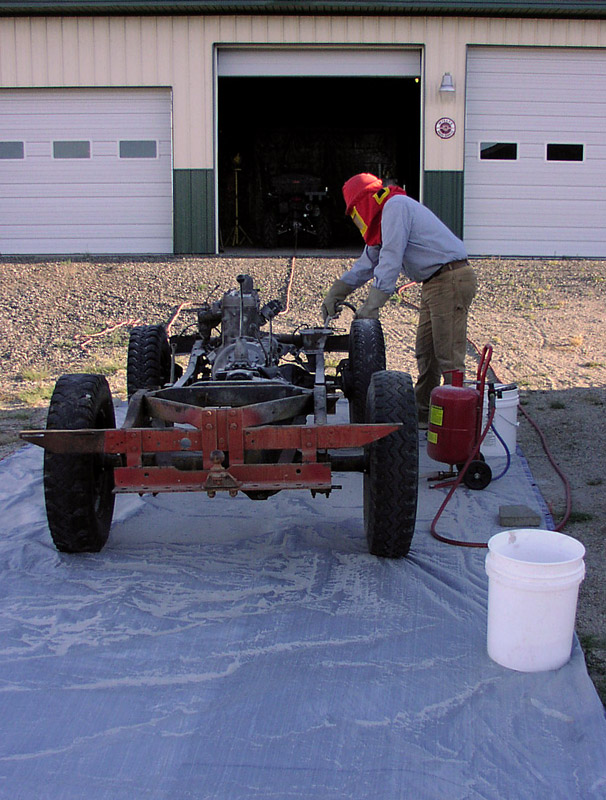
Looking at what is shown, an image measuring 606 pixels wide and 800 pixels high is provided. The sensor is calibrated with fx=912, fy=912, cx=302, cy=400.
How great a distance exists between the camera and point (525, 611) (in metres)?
3.28

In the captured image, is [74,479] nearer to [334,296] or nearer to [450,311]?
[334,296]

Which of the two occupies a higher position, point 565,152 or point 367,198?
point 565,152

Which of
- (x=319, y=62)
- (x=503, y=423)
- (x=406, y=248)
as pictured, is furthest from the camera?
(x=319, y=62)

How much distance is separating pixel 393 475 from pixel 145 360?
260cm

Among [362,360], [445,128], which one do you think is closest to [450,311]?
[362,360]

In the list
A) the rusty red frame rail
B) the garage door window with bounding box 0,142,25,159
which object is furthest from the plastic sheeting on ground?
the garage door window with bounding box 0,142,25,159

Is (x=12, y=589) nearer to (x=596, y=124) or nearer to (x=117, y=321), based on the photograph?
(x=117, y=321)

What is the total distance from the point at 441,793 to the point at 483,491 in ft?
10.3

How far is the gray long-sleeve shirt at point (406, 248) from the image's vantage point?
6184 mm

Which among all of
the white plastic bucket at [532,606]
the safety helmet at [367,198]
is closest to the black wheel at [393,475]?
the white plastic bucket at [532,606]

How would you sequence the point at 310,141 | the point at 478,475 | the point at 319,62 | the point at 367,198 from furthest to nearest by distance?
the point at 310,141, the point at 319,62, the point at 367,198, the point at 478,475

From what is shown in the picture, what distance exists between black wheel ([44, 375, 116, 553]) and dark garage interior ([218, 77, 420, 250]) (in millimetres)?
15882

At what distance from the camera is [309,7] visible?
14.0m

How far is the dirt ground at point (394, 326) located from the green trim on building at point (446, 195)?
97cm
